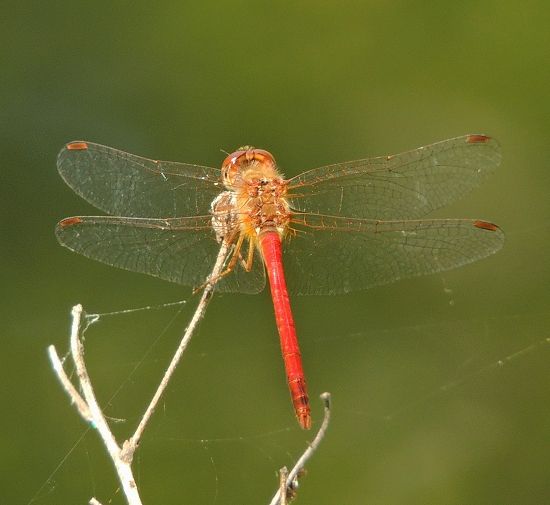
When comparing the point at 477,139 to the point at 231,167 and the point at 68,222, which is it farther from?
the point at 68,222

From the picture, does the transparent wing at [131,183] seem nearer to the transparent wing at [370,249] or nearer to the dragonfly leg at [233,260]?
the dragonfly leg at [233,260]

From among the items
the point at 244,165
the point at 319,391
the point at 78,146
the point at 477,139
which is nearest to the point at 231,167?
the point at 244,165

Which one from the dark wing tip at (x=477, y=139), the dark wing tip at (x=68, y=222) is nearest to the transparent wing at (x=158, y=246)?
the dark wing tip at (x=68, y=222)

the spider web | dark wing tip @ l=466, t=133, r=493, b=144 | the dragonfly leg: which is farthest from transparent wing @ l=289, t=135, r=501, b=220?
the spider web

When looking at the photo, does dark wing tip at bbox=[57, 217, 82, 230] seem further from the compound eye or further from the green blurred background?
the green blurred background

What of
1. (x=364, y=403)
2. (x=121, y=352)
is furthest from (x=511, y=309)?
(x=121, y=352)
